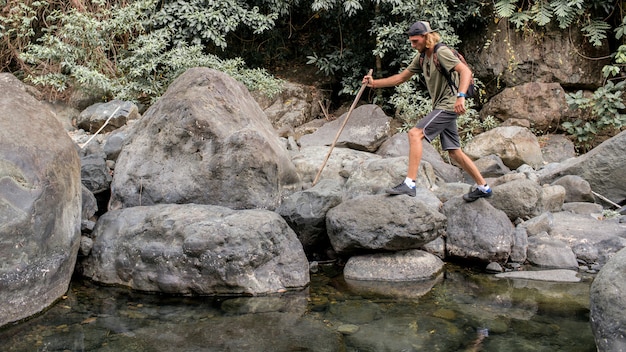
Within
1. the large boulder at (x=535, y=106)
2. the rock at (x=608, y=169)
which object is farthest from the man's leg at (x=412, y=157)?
the large boulder at (x=535, y=106)

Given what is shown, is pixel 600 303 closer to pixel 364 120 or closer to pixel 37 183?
pixel 37 183

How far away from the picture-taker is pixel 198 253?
5.09 meters

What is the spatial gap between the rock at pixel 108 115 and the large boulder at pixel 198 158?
3041 mm

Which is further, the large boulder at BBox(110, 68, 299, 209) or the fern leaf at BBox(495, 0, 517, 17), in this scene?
the fern leaf at BBox(495, 0, 517, 17)

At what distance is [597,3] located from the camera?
11031mm

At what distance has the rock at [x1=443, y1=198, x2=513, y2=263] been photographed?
5.91m

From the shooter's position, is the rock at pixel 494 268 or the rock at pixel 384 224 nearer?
the rock at pixel 384 224

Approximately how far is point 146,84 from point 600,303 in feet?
28.5

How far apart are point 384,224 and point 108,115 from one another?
597 centimetres

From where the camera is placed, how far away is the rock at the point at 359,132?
953 cm

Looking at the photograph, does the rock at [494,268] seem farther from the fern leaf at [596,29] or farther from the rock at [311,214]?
the fern leaf at [596,29]

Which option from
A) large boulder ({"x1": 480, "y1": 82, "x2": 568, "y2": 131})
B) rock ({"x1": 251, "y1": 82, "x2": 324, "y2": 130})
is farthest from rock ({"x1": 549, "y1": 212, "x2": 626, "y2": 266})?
rock ({"x1": 251, "y1": 82, "x2": 324, "y2": 130})

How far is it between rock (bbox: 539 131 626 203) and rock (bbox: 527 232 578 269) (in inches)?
86.9

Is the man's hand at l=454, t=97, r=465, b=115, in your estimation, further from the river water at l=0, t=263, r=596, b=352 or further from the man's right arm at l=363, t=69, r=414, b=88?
the river water at l=0, t=263, r=596, b=352
